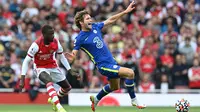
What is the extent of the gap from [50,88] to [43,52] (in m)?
1.05

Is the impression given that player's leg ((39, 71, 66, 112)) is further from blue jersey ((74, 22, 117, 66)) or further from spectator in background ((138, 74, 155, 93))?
spectator in background ((138, 74, 155, 93))

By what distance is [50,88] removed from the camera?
14.6 meters

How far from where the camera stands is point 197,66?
21.3 m

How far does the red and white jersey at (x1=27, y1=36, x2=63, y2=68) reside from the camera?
15.1m

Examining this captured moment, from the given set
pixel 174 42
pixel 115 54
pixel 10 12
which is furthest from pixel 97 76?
pixel 10 12

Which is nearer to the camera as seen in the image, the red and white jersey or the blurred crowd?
the red and white jersey

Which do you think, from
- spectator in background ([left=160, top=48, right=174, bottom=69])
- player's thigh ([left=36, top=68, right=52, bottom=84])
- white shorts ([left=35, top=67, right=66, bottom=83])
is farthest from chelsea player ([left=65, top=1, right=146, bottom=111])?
spectator in background ([left=160, top=48, right=174, bottom=69])

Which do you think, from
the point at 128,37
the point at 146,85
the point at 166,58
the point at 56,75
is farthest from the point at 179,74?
the point at 56,75

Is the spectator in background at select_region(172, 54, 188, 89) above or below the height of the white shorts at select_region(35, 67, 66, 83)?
above

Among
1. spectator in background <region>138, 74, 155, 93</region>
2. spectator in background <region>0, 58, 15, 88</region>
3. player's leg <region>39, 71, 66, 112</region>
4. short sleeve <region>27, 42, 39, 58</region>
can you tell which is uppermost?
spectator in background <region>0, 58, 15, 88</region>

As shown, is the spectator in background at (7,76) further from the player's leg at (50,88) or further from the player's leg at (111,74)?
the player's leg at (111,74)

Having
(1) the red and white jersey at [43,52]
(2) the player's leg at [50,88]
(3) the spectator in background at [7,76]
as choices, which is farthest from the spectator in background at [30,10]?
(2) the player's leg at [50,88]

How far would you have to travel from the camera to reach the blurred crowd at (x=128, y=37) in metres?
21.5

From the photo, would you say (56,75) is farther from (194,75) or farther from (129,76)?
(194,75)
